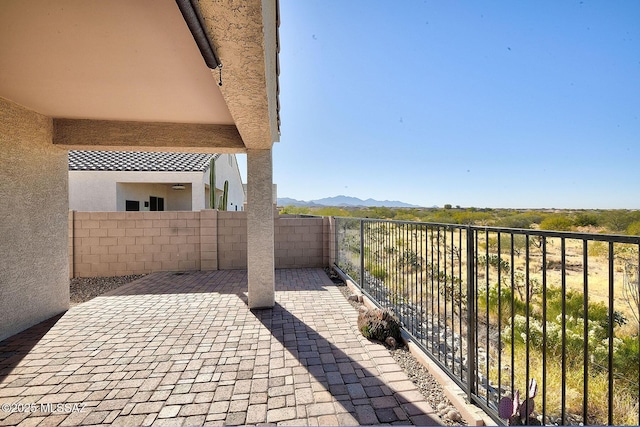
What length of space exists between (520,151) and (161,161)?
1338 inches

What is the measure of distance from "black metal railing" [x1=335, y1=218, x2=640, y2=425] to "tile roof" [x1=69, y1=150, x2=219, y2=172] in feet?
33.3

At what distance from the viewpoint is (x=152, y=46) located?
7.61 feet

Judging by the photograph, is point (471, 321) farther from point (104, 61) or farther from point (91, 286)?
point (91, 286)

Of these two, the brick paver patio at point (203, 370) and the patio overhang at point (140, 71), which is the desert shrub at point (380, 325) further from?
the patio overhang at point (140, 71)

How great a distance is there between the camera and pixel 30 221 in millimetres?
3998

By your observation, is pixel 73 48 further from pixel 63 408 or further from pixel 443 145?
pixel 443 145

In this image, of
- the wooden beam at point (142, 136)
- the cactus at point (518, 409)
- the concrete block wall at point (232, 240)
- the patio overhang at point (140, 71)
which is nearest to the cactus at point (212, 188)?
the concrete block wall at point (232, 240)

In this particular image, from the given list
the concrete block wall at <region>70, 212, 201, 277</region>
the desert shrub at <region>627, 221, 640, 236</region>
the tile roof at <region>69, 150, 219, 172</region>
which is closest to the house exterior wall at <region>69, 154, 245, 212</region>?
the tile roof at <region>69, 150, 219, 172</region>

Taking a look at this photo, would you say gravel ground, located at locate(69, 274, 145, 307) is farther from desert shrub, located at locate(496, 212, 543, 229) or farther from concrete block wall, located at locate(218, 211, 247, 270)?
desert shrub, located at locate(496, 212, 543, 229)

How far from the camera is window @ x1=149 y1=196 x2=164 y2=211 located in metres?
14.2

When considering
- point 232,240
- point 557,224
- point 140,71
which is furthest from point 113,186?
point 557,224

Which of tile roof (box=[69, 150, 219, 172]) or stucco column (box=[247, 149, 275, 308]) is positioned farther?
tile roof (box=[69, 150, 219, 172])

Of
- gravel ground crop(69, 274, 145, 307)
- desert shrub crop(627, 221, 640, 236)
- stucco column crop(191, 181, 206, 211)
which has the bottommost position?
gravel ground crop(69, 274, 145, 307)

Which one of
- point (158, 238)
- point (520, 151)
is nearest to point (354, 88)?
A: point (158, 238)
